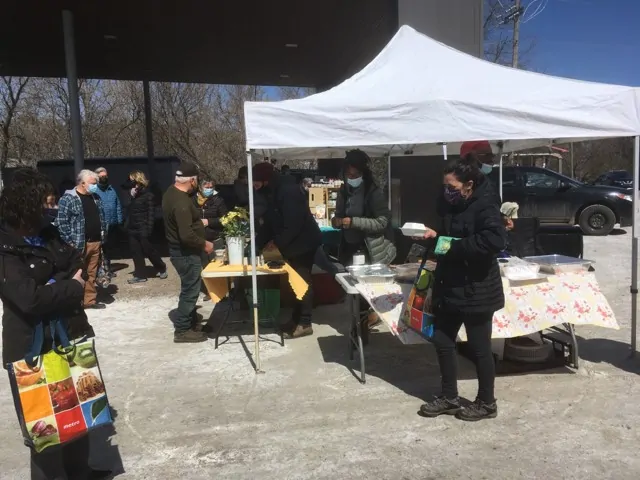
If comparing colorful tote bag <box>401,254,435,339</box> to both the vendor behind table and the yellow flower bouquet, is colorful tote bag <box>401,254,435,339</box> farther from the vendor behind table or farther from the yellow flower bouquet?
the yellow flower bouquet

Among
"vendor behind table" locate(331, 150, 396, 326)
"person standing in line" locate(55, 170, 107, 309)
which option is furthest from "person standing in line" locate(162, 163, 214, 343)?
"vendor behind table" locate(331, 150, 396, 326)

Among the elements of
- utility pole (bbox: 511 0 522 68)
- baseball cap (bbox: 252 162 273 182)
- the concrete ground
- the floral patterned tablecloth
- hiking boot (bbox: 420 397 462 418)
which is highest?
utility pole (bbox: 511 0 522 68)

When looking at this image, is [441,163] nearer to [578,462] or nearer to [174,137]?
[578,462]

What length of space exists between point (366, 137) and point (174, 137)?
906 inches

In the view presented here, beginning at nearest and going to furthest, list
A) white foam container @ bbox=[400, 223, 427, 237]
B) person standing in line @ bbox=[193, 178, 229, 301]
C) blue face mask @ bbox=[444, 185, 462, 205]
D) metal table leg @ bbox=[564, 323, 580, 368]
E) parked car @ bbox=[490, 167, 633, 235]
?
1. blue face mask @ bbox=[444, 185, 462, 205]
2. white foam container @ bbox=[400, 223, 427, 237]
3. metal table leg @ bbox=[564, 323, 580, 368]
4. person standing in line @ bbox=[193, 178, 229, 301]
5. parked car @ bbox=[490, 167, 633, 235]

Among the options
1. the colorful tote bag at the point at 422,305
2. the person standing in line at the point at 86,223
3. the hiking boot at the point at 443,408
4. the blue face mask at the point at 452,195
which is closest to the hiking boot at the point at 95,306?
the person standing in line at the point at 86,223

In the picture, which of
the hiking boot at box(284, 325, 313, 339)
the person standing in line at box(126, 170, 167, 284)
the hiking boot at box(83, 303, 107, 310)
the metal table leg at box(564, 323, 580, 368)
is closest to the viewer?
the metal table leg at box(564, 323, 580, 368)

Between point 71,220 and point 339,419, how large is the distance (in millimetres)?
3884

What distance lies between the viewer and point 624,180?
23.2m

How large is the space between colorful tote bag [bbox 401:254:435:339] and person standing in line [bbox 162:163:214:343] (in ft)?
7.50

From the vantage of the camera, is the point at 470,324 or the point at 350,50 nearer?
the point at 470,324

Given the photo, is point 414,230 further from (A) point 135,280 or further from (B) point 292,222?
(A) point 135,280

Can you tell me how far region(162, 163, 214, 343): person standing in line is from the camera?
4.96 metres

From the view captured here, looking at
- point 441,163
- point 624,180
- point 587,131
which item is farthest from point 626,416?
point 624,180
